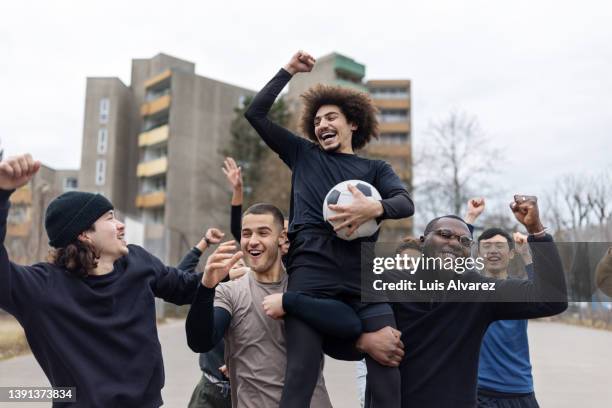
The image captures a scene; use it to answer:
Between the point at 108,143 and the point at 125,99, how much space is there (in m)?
4.17

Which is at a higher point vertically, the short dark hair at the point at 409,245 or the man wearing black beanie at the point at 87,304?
the short dark hair at the point at 409,245

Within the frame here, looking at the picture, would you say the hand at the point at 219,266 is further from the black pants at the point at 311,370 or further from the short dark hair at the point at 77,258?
the short dark hair at the point at 77,258

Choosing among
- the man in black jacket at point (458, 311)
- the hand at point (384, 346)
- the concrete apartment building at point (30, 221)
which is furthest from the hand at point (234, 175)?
the concrete apartment building at point (30, 221)

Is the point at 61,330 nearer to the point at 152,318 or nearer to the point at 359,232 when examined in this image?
the point at 152,318

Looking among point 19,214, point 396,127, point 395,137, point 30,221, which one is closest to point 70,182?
point 396,127

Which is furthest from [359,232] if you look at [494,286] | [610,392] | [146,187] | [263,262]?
[146,187]

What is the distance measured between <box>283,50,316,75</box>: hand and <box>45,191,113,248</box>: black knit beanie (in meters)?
1.48

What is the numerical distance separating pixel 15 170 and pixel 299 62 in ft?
6.26

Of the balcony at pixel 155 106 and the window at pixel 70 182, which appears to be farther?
the window at pixel 70 182

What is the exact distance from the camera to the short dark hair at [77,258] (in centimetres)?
292

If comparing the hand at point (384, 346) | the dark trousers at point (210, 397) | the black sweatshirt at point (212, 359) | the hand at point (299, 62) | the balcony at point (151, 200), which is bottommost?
the dark trousers at point (210, 397)

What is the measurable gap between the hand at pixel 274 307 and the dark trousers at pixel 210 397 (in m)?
1.81

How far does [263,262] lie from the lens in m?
3.37

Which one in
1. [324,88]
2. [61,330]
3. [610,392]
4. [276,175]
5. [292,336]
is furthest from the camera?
[276,175]
